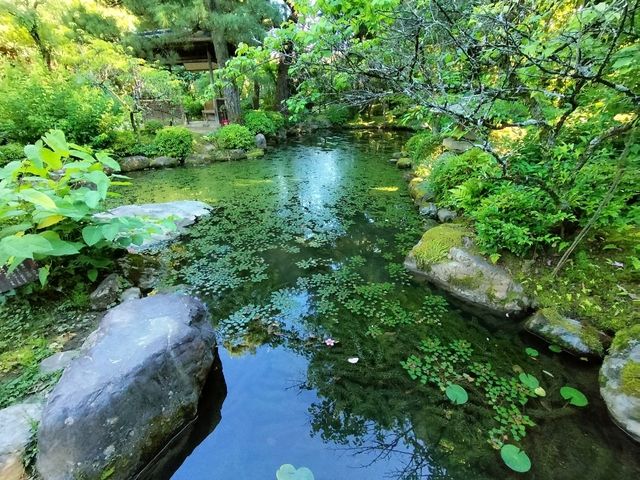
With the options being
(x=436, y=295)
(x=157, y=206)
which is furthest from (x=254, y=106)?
(x=436, y=295)

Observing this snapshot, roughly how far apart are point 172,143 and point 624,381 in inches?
471

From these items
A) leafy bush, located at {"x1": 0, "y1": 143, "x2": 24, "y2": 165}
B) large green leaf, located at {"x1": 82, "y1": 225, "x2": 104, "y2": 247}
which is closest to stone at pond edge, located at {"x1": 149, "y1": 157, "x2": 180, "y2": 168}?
leafy bush, located at {"x1": 0, "y1": 143, "x2": 24, "y2": 165}

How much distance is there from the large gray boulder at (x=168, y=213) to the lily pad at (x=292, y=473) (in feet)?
13.2

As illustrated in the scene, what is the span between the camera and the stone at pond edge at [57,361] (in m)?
2.55

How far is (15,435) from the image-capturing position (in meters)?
1.98

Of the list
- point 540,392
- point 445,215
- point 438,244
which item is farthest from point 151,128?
point 540,392

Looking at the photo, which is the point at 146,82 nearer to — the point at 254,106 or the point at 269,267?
the point at 254,106

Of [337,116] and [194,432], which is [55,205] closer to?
[194,432]

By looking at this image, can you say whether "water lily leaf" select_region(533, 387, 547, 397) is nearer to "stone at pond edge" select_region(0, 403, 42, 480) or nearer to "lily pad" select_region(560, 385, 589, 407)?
"lily pad" select_region(560, 385, 589, 407)

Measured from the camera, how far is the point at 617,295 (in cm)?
317

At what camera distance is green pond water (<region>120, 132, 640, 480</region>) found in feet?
7.47

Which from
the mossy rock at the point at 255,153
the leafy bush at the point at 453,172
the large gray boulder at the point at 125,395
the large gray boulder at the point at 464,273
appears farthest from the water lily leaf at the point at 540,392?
the mossy rock at the point at 255,153

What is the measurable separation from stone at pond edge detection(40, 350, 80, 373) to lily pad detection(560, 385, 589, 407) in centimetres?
400

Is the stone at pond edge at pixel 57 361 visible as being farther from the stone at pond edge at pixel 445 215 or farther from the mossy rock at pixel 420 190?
the mossy rock at pixel 420 190
